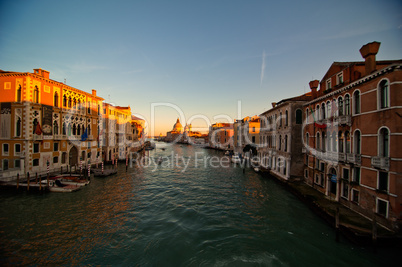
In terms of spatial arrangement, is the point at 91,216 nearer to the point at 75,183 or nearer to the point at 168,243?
the point at 168,243

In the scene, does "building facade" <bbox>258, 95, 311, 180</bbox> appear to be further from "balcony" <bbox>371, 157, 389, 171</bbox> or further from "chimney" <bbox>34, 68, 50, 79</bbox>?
"chimney" <bbox>34, 68, 50, 79</bbox>

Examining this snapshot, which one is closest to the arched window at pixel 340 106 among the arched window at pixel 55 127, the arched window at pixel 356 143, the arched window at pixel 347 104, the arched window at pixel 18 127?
the arched window at pixel 347 104

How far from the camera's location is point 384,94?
10.3m

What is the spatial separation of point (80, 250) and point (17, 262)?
2540 millimetres

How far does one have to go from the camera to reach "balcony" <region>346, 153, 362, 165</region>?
11.8 meters

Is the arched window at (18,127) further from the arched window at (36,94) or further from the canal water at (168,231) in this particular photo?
the canal water at (168,231)

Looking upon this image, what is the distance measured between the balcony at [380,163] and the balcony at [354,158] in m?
1.25

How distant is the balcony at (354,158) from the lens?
11.8m

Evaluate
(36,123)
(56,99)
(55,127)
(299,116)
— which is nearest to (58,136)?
(55,127)

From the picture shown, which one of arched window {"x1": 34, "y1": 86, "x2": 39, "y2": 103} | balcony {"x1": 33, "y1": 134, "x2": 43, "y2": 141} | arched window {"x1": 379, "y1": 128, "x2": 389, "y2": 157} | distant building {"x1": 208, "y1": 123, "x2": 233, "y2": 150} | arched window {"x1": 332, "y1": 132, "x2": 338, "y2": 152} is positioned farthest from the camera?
distant building {"x1": 208, "y1": 123, "x2": 233, "y2": 150}

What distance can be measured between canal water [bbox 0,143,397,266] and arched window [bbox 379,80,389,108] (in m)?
7.70

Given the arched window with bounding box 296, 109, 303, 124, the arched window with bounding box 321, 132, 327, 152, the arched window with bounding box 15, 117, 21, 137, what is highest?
the arched window with bounding box 296, 109, 303, 124

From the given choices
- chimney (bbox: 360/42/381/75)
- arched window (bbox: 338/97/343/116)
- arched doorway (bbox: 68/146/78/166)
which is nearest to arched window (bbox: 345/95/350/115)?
arched window (bbox: 338/97/343/116)

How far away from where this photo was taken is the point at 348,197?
1274 cm
